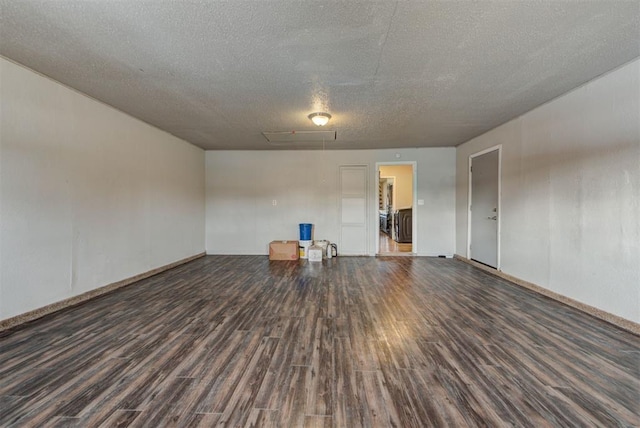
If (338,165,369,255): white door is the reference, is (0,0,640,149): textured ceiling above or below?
above

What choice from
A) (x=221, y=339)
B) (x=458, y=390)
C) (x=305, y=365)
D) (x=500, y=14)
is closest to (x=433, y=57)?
(x=500, y=14)

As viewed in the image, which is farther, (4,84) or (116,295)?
(116,295)

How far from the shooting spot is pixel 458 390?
1.69m

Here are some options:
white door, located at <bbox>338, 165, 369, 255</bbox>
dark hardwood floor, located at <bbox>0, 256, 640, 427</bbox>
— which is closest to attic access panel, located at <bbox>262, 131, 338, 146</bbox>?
white door, located at <bbox>338, 165, 369, 255</bbox>

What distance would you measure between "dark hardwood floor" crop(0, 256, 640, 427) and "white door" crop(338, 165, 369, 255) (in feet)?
9.60

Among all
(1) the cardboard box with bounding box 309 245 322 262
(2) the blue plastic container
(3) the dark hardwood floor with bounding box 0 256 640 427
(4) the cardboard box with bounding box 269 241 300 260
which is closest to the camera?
(3) the dark hardwood floor with bounding box 0 256 640 427

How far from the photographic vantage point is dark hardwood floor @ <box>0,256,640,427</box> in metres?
1.50

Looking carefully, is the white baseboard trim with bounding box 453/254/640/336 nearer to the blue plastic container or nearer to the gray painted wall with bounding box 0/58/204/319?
the blue plastic container

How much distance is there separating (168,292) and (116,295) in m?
0.63

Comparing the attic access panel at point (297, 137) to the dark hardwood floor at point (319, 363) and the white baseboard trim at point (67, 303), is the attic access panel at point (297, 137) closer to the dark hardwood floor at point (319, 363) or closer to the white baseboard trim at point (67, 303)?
the dark hardwood floor at point (319, 363)

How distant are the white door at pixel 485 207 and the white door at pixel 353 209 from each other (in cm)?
228

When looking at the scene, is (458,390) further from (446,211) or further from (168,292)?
(446,211)

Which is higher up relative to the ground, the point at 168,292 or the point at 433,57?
the point at 433,57

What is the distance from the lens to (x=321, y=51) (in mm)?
2303
